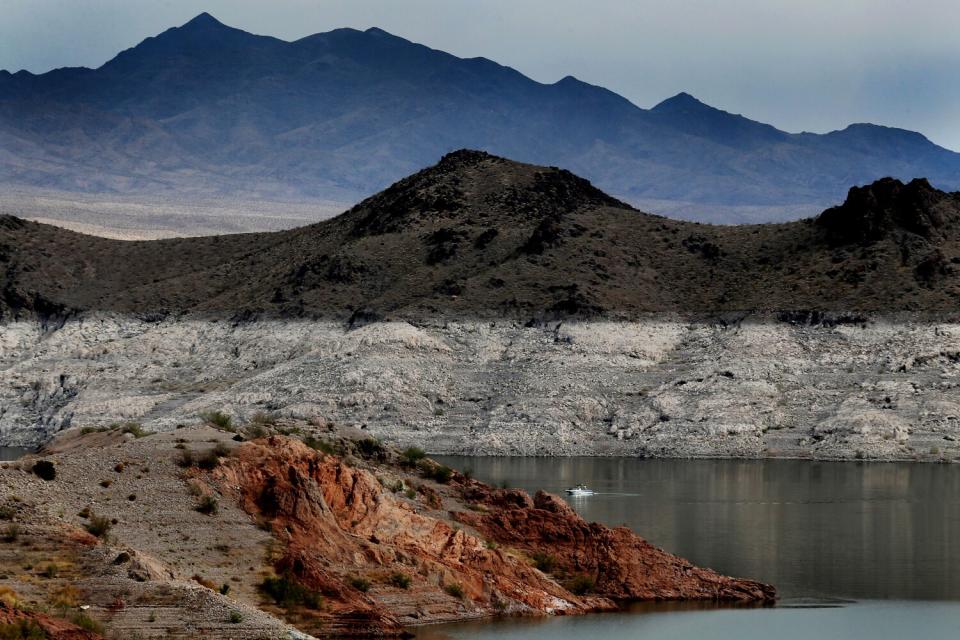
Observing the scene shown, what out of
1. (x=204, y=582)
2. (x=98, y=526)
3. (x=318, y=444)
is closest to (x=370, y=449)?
(x=318, y=444)

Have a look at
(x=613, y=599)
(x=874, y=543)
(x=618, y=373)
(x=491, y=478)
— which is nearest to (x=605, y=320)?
(x=618, y=373)

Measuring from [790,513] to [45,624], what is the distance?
158ft

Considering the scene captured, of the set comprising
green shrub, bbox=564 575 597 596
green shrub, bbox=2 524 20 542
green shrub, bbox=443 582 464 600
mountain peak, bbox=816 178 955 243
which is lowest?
green shrub, bbox=564 575 597 596

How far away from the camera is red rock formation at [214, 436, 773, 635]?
4631 cm

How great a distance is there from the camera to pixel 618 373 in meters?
123

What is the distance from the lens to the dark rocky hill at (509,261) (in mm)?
131000

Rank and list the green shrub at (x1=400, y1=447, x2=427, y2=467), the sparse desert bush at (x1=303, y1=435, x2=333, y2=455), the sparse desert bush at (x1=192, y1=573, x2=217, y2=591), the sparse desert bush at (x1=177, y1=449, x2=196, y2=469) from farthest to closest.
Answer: the green shrub at (x1=400, y1=447, x2=427, y2=467), the sparse desert bush at (x1=303, y1=435, x2=333, y2=455), the sparse desert bush at (x1=177, y1=449, x2=196, y2=469), the sparse desert bush at (x1=192, y1=573, x2=217, y2=591)

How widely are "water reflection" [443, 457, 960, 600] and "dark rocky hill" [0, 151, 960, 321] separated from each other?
23182mm

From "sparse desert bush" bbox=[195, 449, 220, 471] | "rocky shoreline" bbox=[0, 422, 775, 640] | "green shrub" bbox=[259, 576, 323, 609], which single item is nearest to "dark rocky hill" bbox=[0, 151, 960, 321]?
"rocky shoreline" bbox=[0, 422, 775, 640]

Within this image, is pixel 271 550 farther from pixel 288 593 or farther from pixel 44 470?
pixel 44 470

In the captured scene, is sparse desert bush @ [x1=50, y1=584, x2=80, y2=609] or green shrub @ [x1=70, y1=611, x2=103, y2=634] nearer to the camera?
green shrub @ [x1=70, y1=611, x2=103, y2=634]

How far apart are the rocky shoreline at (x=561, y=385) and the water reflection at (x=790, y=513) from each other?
4760 millimetres

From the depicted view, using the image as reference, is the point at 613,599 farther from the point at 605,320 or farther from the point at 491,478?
the point at 605,320

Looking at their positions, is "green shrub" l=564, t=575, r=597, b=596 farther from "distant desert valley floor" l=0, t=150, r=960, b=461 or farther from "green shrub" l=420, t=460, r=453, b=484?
"distant desert valley floor" l=0, t=150, r=960, b=461
